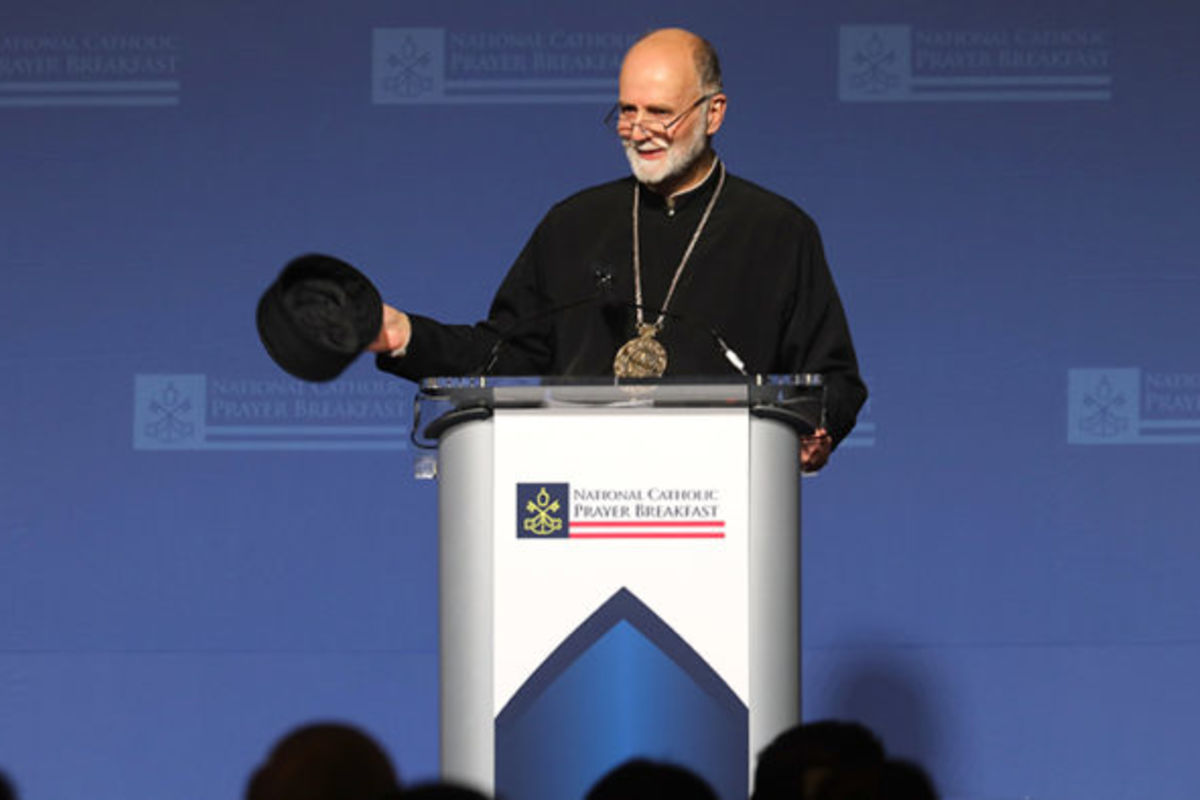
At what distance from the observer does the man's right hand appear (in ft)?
8.84

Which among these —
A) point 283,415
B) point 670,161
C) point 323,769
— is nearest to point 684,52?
point 670,161

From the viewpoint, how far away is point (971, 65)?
192 inches

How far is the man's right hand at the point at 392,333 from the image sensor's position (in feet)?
8.84

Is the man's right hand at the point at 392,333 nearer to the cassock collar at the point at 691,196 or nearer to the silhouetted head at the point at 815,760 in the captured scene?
the cassock collar at the point at 691,196

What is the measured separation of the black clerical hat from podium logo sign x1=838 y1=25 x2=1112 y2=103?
2687mm

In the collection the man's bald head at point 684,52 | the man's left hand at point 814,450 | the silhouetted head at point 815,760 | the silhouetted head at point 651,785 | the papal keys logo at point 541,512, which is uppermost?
the man's bald head at point 684,52

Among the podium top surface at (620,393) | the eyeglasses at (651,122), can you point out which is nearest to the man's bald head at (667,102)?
the eyeglasses at (651,122)

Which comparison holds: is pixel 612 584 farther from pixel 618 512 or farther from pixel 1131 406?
pixel 1131 406

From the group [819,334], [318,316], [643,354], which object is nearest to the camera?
[318,316]

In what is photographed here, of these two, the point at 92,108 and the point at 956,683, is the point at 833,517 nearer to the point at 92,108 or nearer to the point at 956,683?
the point at 956,683

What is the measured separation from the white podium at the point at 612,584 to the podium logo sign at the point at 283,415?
8.05 ft

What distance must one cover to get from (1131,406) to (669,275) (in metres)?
1.96

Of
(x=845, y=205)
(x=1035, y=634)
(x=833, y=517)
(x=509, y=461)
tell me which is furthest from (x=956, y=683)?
(x=509, y=461)

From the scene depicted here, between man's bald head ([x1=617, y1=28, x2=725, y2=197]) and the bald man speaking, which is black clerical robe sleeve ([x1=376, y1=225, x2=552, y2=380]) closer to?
the bald man speaking
